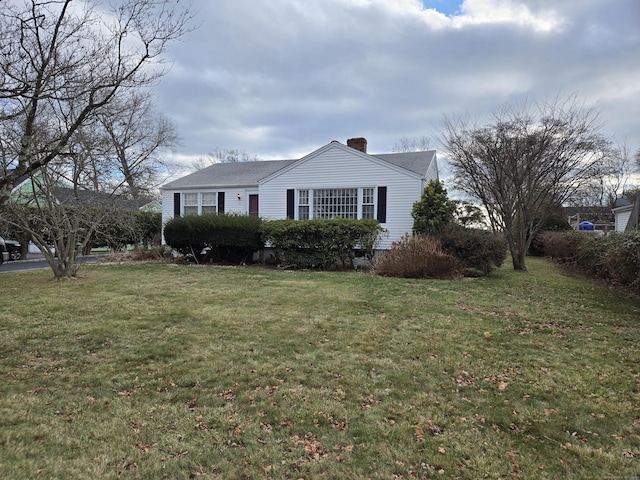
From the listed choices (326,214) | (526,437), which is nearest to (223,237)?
(326,214)

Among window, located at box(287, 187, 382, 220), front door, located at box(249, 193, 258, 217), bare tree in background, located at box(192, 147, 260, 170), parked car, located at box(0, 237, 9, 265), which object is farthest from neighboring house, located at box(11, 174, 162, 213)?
bare tree in background, located at box(192, 147, 260, 170)

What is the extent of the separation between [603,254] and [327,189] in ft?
29.8

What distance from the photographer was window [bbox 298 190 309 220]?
48.9ft

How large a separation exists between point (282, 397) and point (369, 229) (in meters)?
8.84

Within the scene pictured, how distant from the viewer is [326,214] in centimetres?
1466

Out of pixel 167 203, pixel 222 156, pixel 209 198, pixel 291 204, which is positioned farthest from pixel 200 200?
pixel 222 156

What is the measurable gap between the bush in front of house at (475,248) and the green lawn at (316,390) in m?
3.58

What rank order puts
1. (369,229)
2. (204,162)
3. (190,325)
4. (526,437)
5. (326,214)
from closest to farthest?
1. (526,437)
2. (190,325)
3. (369,229)
4. (326,214)
5. (204,162)

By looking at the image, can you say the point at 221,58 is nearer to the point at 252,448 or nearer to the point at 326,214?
the point at 326,214

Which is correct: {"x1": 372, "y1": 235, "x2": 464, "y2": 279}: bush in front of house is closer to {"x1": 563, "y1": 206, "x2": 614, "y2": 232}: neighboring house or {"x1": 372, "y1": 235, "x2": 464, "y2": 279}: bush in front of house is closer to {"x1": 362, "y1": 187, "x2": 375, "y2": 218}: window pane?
{"x1": 362, "y1": 187, "x2": 375, "y2": 218}: window pane

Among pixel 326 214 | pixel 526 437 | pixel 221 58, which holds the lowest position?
pixel 526 437

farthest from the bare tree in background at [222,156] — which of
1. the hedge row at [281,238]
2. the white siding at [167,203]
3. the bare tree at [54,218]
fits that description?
the bare tree at [54,218]

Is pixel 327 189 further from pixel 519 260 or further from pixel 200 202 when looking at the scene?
pixel 519 260

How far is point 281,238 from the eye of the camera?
12.3m
